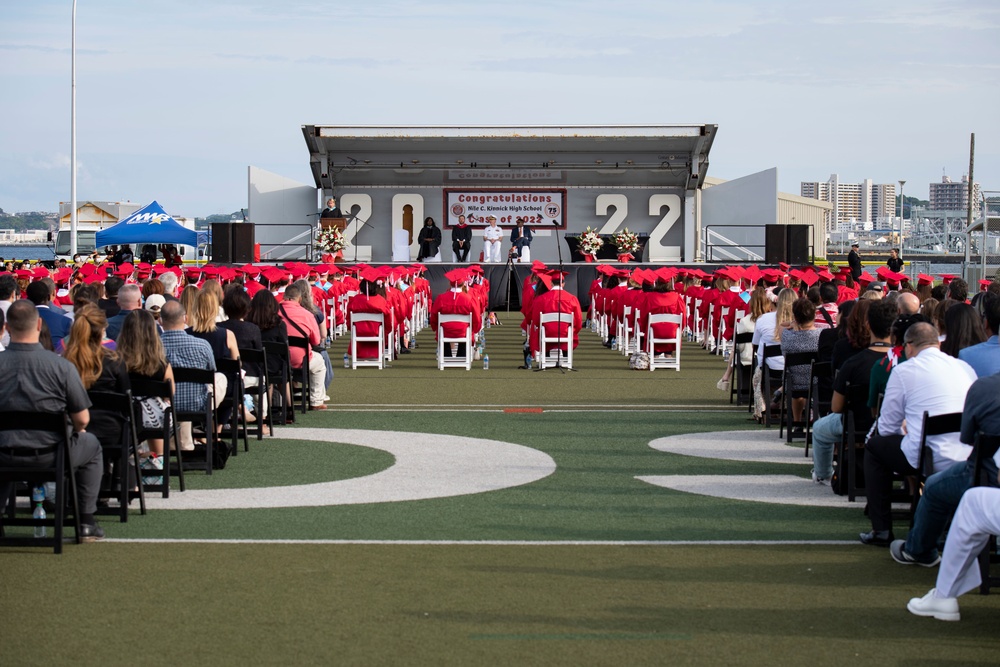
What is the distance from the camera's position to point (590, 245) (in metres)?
38.0

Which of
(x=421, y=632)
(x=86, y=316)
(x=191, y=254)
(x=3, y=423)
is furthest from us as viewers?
(x=191, y=254)

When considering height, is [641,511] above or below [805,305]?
below

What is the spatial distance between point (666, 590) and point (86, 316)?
405 cm

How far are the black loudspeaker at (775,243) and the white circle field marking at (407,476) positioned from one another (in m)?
25.4

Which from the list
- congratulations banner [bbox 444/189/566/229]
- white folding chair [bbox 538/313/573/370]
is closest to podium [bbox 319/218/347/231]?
congratulations banner [bbox 444/189/566/229]

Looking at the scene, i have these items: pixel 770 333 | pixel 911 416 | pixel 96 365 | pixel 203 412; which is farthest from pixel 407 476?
pixel 770 333

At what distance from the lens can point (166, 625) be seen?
6047 mm

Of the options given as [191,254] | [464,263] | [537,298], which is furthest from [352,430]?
[191,254]

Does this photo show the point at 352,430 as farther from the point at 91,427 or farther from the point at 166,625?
the point at 166,625

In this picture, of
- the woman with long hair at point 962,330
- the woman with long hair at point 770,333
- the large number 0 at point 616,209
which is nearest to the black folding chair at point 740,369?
the woman with long hair at point 770,333

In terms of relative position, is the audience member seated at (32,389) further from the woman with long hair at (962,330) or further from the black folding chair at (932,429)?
the woman with long hair at (962,330)

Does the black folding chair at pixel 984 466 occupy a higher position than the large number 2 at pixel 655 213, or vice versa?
the large number 2 at pixel 655 213

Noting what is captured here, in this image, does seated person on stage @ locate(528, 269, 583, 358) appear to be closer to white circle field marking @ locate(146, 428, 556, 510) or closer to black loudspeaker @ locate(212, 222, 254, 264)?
white circle field marking @ locate(146, 428, 556, 510)

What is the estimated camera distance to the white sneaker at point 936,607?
20.3 feet
